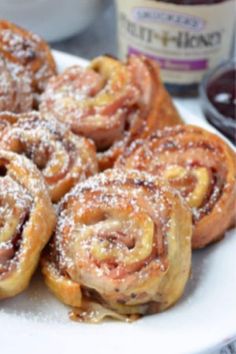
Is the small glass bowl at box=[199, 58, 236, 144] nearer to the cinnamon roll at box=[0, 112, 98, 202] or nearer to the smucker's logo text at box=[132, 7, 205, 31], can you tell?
the smucker's logo text at box=[132, 7, 205, 31]

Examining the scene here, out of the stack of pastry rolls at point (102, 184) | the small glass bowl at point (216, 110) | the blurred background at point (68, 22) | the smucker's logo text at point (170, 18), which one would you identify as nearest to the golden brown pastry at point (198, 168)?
the stack of pastry rolls at point (102, 184)

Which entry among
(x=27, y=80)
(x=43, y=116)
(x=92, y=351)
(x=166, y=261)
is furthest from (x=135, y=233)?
(x=27, y=80)

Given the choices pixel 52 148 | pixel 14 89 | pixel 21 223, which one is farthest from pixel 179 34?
pixel 21 223

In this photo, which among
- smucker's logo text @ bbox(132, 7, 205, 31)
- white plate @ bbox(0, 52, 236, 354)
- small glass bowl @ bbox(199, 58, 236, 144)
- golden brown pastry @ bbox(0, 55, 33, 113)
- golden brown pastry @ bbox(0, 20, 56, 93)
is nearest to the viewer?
white plate @ bbox(0, 52, 236, 354)

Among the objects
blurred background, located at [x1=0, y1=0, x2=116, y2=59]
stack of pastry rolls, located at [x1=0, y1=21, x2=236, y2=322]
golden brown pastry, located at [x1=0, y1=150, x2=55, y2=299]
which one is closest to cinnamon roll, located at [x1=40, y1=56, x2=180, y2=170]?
stack of pastry rolls, located at [x1=0, y1=21, x2=236, y2=322]

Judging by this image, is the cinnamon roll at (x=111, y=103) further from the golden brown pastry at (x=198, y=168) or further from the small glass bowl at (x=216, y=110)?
the small glass bowl at (x=216, y=110)

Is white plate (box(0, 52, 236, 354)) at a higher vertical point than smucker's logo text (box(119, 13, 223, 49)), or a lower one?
lower
